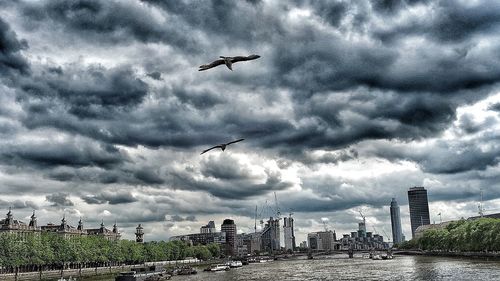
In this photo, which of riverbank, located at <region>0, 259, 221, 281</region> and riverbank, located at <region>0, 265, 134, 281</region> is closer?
riverbank, located at <region>0, 259, 221, 281</region>

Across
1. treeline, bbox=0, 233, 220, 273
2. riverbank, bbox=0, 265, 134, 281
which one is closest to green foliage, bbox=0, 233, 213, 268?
treeline, bbox=0, 233, 220, 273

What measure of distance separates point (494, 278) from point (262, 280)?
5418cm

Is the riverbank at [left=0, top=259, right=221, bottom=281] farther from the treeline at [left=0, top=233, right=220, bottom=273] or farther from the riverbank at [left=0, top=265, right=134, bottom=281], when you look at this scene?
the treeline at [left=0, top=233, right=220, bottom=273]

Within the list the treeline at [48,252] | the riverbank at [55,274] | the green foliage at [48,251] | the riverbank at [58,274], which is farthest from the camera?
the treeline at [48,252]

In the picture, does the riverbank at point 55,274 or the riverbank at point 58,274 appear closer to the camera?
the riverbank at point 58,274

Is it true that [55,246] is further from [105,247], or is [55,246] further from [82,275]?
[105,247]

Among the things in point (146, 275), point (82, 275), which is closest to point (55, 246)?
point (82, 275)

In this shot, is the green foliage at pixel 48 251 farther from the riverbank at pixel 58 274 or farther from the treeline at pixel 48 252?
the riverbank at pixel 58 274

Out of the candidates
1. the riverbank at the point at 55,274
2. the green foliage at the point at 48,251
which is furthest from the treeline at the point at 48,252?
the riverbank at the point at 55,274

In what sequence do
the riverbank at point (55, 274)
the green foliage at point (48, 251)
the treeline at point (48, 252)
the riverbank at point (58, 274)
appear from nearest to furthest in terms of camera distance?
the riverbank at point (58, 274) → the riverbank at point (55, 274) → the green foliage at point (48, 251) → the treeline at point (48, 252)

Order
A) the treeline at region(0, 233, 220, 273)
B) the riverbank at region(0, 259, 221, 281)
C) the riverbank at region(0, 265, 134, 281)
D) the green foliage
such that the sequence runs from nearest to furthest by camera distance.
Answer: the riverbank at region(0, 259, 221, 281), the riverbank at region(0, 265, 134, 281), the green foliage, the treeline at region(0, 233, 220, 273)

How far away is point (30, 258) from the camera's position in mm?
140625

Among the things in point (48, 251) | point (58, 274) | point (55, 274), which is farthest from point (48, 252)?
point (58, 274)

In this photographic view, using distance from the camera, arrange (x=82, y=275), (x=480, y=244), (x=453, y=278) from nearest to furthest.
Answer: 1. (x=453, y=278)
2. (x=82, y=275)
3. (x=480, y=244)
